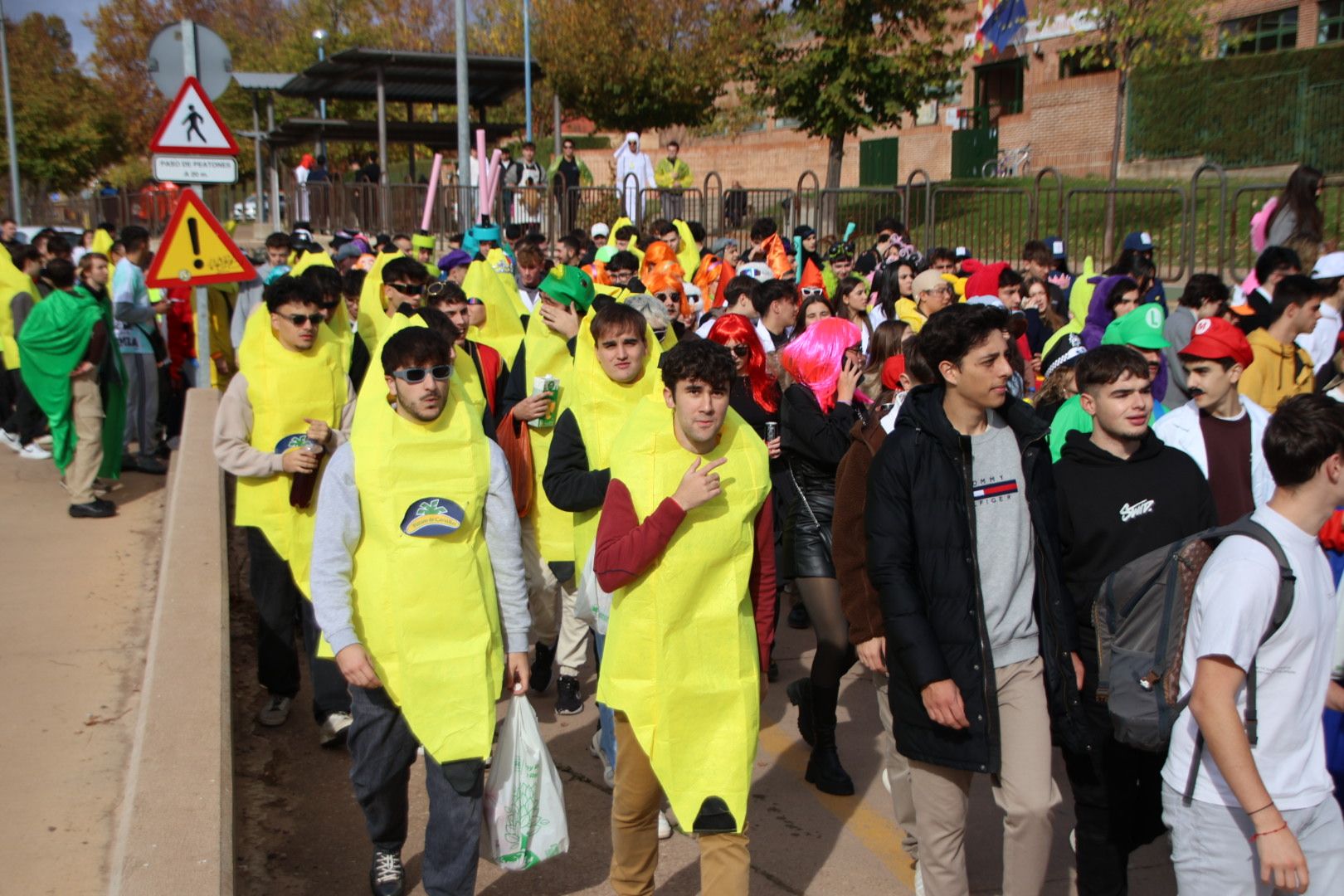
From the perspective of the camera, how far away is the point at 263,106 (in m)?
54.0

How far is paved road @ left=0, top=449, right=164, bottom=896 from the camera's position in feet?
16.6

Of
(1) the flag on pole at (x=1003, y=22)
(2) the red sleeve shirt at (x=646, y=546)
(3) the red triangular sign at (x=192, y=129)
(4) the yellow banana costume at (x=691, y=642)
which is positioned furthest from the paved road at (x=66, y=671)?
(1) the flag on pole at (x=1003, y=22)

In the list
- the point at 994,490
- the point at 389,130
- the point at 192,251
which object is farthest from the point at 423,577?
the point at 389,130

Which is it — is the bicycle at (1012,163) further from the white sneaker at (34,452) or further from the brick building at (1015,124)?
the white sneaker at (34,452)

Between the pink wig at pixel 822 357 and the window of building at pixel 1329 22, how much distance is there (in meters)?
28.8

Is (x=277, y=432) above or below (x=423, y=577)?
above

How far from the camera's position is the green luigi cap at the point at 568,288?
6383 millimetres

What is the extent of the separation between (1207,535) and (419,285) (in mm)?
5062

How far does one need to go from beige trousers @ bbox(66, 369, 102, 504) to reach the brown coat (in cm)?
732

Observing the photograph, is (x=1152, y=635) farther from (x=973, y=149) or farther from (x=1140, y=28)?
(x=973, y=149)

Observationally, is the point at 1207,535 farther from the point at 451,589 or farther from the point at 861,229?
the point at 861,229

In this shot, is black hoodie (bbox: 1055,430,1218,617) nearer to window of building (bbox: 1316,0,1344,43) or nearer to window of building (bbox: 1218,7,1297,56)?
window of building (bbox: 1218,7,1297,56)

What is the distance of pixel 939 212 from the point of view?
16.1 meters

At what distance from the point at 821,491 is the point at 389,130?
2301 centimetres
